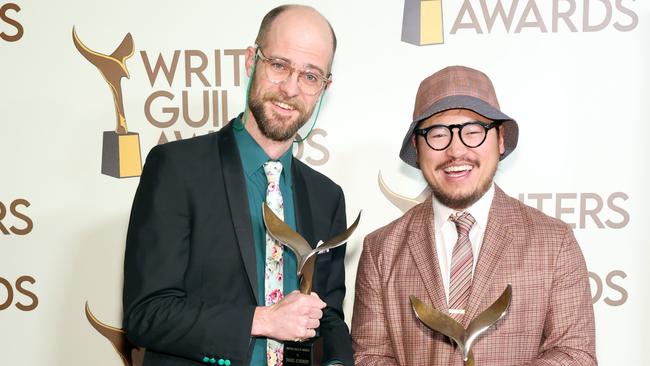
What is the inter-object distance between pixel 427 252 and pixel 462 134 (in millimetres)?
342

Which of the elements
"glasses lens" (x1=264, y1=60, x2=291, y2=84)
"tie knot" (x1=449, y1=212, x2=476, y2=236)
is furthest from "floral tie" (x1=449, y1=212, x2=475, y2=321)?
"glasses lens" (x1=264, y1=60, x2=291, y2=84)

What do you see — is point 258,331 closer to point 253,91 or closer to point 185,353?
point 185,353

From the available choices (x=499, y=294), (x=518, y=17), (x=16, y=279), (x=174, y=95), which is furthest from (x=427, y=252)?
(x=16, y=279)

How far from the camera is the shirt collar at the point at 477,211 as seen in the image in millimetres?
1937

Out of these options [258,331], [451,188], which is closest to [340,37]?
[451,188]

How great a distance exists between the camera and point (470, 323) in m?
1.69

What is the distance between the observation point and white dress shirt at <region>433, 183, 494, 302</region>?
1915mm

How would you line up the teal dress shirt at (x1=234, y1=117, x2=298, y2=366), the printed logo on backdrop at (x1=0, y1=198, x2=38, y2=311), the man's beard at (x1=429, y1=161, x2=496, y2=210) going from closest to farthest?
the teal dress shirt at (x1=234, y1=117, x2=298, y2=366) → the man's beard at (x1=429, y1=161, x2=496, y2=210) → the printed logo on backdrop at (x1=0, y1=198, x2=38, y2=311)

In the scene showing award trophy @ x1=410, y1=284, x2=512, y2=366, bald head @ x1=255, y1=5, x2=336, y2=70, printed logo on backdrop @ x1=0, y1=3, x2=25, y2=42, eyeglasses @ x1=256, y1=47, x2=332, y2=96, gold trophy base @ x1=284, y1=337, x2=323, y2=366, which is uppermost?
printed logo on backdrop @ x1=0, y1=3, x2=25, y2=42

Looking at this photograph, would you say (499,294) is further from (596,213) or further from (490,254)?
(596,213)

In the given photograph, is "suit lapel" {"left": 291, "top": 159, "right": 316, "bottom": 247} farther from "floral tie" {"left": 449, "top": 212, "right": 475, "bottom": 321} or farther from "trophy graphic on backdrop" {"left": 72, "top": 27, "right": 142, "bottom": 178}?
"trophy graphic on backdrop" {"left": 72, "top": 27, "right": 142, "bottom": 178}

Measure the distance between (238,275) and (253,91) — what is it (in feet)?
1.61

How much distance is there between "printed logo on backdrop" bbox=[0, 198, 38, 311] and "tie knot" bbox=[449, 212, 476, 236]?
61.2 inches

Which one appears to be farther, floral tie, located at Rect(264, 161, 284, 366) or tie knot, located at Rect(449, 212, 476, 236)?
tie knot, located at Rect(449, 212, 476, 236)
